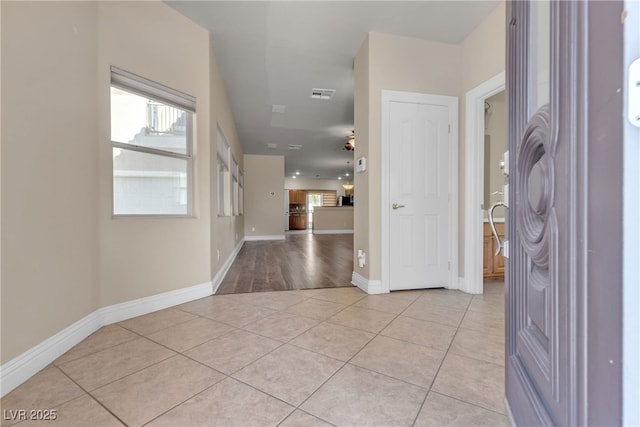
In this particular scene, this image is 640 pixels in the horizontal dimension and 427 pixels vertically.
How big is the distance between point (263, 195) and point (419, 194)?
6415 millimetres

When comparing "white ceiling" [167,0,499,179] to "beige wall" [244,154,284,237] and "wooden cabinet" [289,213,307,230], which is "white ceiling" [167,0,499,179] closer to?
"beige wall" [244,154,284,237]

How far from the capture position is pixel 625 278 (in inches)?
15.9

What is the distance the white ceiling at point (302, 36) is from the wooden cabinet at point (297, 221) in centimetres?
872

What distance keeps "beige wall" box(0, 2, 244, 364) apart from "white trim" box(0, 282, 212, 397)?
5 cm

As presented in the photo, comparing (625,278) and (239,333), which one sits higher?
(625,278)

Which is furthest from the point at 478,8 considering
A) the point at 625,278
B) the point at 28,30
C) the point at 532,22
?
the point at 28,30

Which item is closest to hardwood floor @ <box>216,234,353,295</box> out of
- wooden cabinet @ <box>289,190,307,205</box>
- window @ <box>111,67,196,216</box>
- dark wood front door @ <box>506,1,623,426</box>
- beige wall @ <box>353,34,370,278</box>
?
beige wall @ <box>353,34,370,278</box>

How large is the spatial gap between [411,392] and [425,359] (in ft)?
1.13

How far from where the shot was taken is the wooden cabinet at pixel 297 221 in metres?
13.9

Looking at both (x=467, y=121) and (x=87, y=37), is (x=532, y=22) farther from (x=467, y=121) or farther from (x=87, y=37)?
(x=87, y=37)

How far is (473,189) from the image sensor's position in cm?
290

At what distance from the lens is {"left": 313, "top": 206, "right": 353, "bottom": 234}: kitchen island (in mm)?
10883

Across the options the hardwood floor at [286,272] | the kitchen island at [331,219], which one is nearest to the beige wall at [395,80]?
the hardwood floor at [286,272]

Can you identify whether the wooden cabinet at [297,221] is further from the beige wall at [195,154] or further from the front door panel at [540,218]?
the front door panel at [540,218]
